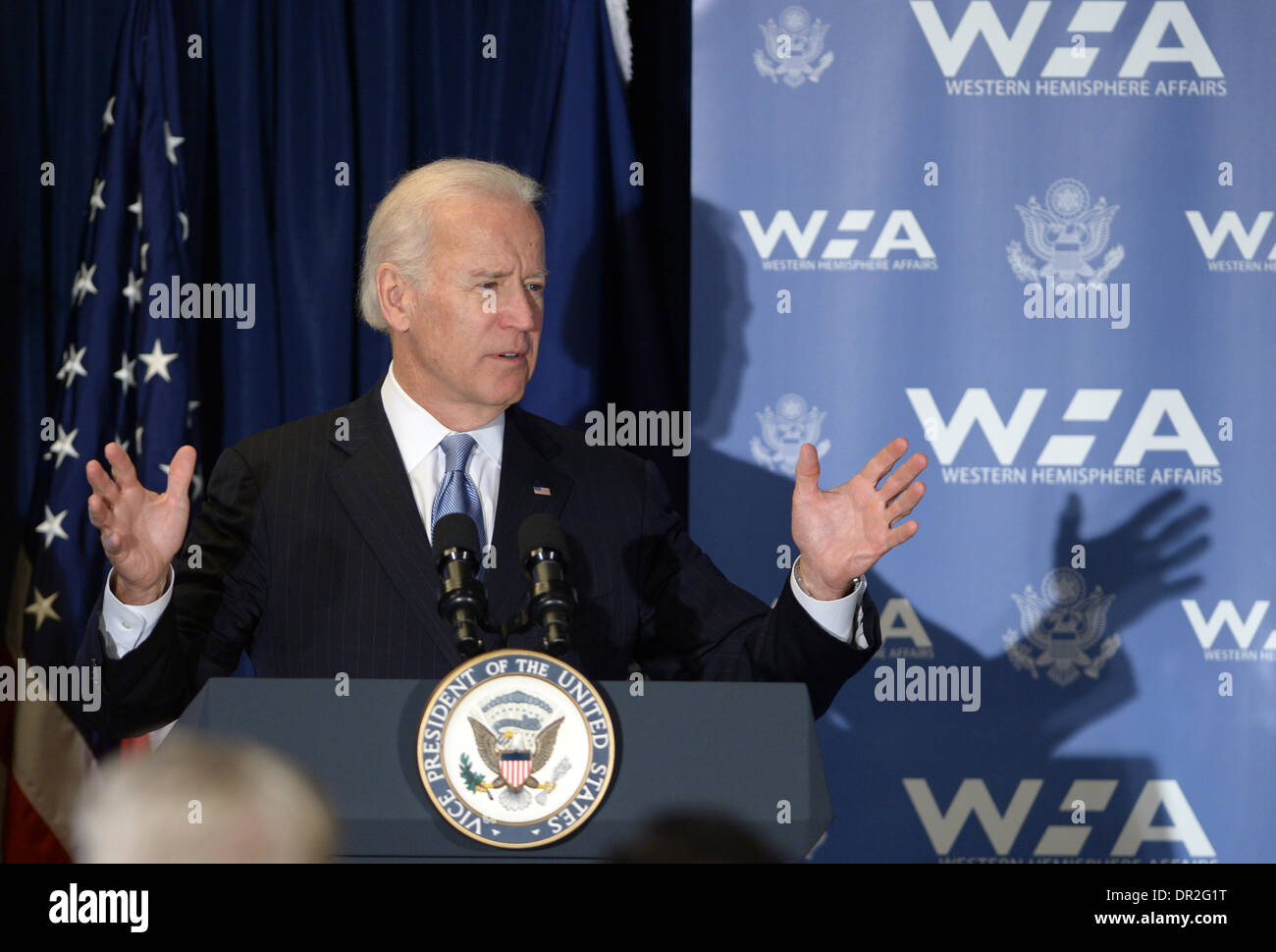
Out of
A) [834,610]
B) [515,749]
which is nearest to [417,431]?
[834,610]

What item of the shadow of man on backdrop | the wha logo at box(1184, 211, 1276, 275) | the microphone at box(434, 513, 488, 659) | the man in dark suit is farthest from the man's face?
the wha logo at box(1184, 211, 1276, 275)

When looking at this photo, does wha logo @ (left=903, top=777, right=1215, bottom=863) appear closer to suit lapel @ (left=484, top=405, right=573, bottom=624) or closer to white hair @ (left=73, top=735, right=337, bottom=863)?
suit lapel @ (left=484, top=405, right=573, bottom=624)

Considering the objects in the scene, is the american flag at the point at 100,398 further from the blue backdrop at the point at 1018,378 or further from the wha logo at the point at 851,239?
the wha logo at the point at 851,239

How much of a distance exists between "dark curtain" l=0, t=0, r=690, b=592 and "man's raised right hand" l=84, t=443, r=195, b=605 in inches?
67.8

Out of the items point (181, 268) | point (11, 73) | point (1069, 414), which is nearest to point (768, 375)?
point (1069, 414)

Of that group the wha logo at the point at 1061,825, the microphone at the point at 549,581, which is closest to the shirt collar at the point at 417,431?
the microphone at the point at 549,581

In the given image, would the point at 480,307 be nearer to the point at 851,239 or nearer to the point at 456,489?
the point at 456,489

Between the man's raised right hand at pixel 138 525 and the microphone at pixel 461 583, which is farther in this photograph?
the man's raised right hand at pixel 138 525

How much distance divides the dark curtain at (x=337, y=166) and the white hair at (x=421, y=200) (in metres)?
0.96

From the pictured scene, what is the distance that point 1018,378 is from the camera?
12.2 feet

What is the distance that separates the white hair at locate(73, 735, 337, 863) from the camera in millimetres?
1627

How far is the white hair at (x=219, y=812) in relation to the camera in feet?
5.34

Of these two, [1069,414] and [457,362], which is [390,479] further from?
[1069,414]

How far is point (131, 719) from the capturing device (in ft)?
7.34
